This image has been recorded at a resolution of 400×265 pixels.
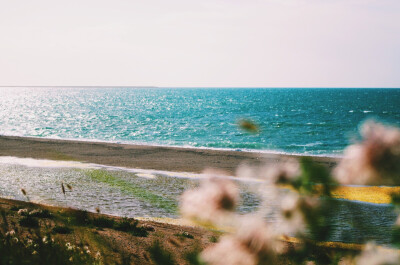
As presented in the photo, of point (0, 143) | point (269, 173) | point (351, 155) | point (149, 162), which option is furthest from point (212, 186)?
point (0, 143)

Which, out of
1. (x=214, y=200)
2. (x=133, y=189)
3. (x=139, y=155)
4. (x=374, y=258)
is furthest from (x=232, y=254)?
(x=139, y=155)

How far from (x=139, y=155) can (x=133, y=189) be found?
1096cm

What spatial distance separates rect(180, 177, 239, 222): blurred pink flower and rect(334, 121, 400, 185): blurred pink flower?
0.29m

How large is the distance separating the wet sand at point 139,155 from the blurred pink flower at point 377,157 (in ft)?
62.9

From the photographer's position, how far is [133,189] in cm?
1503

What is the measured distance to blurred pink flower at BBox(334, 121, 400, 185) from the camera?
76cm

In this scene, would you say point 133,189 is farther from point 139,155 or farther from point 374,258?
point 374,258

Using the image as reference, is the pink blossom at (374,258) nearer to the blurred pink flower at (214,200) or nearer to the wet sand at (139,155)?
the blurred pink flower at (214,200)

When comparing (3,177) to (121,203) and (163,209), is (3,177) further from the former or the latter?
(163,209)

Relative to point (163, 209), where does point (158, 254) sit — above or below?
above

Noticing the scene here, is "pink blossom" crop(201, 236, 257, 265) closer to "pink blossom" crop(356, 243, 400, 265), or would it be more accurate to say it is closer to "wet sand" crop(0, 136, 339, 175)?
"pink blossom" crop(356, 243, 400, 265)

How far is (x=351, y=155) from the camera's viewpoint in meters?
0.81

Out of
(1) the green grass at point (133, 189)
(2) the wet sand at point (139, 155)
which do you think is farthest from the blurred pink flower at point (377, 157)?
(2) the wet sand at point (139, 155)

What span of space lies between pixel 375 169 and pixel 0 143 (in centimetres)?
3517
